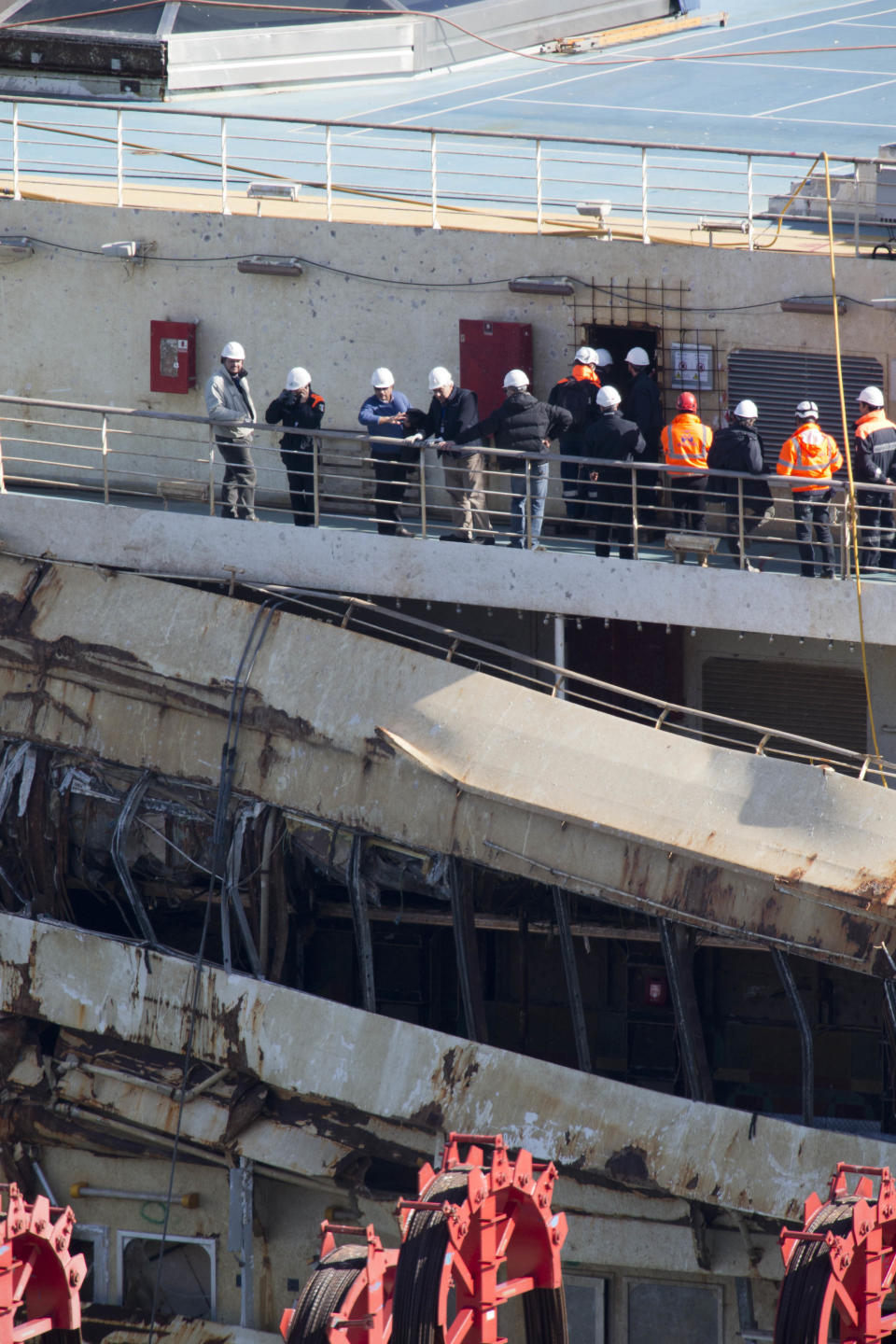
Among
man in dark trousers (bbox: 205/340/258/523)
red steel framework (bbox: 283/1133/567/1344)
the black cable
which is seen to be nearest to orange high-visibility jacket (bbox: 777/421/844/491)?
the black cable

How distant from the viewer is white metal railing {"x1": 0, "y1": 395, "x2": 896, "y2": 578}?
11758 millimetres

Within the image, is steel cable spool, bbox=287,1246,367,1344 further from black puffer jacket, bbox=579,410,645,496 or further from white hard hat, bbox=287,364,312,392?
white hard hat, bbox=287,364,312,392

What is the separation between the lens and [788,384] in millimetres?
13367

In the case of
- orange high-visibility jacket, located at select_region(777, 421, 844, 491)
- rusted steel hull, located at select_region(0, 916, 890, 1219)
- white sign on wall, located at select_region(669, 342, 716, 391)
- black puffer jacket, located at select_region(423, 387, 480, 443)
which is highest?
white sign on wall, located at select_region(669, 342, 716, 391)

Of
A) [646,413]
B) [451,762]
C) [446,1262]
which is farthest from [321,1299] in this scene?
[646,413]

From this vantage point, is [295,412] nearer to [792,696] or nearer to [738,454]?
[738,454]

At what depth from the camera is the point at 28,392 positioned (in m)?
14.9

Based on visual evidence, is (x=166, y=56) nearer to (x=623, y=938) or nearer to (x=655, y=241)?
(x=655, y=241)

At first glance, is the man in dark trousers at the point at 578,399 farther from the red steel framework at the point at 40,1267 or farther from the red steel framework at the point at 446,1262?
the red steel framework at the point at 40,1267

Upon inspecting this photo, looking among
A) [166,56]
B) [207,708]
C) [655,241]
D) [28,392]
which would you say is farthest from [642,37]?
[207,708]

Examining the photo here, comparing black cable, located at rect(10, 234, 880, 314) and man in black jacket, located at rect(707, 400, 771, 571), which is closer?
man in black jacket, located at rect(707, 400, 771, 571)

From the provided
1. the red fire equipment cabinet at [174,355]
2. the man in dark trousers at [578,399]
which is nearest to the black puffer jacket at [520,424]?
the man in dark trousers at [578,399]

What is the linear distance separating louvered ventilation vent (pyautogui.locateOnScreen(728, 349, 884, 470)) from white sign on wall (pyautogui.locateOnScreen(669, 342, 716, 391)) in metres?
0.17

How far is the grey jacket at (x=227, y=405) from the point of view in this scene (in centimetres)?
1235
